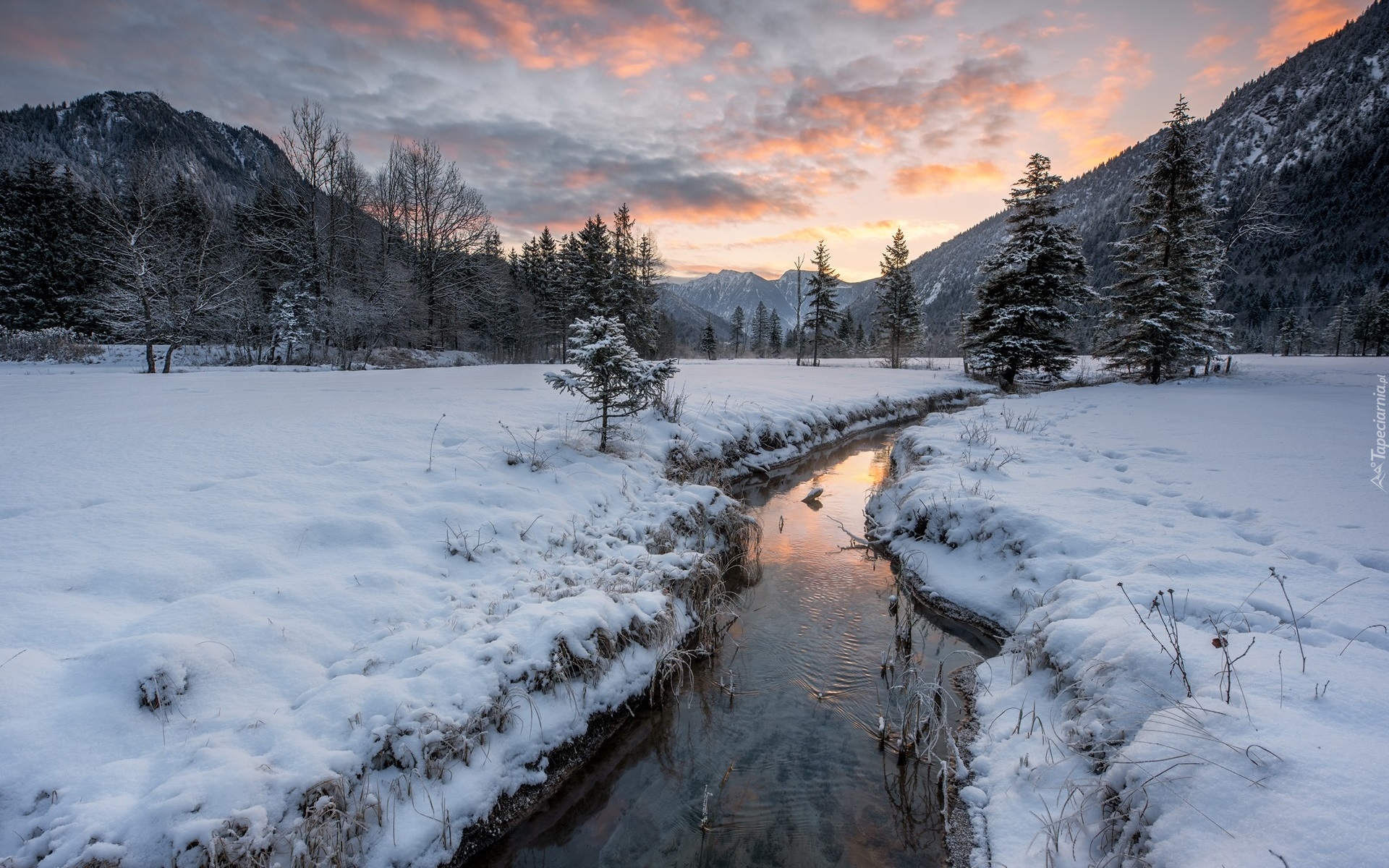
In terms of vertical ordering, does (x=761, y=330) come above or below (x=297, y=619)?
above

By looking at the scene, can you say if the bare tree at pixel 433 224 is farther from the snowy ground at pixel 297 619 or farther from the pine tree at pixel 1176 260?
the pine tree at pixel 1176 260

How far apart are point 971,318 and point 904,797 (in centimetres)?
2549

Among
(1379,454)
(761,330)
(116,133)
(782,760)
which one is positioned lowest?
(782,760)

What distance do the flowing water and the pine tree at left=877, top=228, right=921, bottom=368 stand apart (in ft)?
133

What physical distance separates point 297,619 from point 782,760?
3.93 meters

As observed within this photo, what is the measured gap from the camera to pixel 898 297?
4388cm

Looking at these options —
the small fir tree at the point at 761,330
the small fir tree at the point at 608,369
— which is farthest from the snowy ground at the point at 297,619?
the small fir tree at the point at 761,330

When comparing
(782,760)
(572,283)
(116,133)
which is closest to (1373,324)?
(572,283)

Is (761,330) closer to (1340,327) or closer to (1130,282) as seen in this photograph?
(1130,282)

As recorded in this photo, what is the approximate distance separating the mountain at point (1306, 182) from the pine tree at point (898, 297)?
52.4 metres

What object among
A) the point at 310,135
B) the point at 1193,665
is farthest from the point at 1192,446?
the point at 310,135

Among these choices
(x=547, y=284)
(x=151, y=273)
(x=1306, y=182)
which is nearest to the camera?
(x=151, y=273)

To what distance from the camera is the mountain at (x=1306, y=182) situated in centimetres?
10325

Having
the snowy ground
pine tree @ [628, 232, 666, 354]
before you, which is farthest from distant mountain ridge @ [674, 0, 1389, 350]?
the snowy ground
